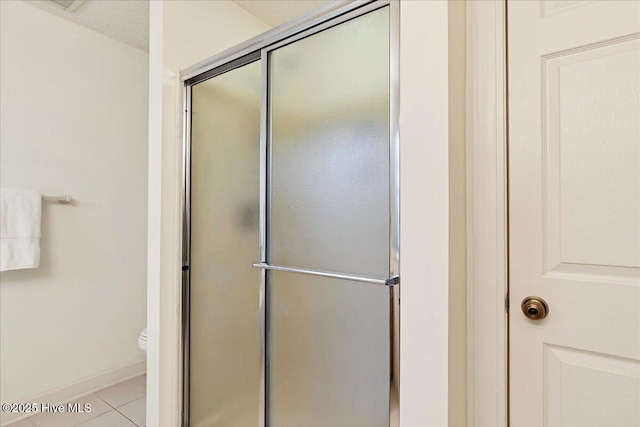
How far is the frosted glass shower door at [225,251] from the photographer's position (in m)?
1.46

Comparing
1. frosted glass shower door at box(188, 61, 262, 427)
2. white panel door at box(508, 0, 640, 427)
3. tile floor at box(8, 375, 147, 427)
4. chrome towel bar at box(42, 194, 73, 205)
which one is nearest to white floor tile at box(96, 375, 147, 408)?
tile floor at box(8, 375, 147, 427)

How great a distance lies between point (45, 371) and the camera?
2.03 metres

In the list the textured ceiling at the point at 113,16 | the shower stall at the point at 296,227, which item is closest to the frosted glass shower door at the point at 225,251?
the shower stall at the point at 296,227

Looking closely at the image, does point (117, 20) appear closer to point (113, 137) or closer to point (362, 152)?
point (113, 137)

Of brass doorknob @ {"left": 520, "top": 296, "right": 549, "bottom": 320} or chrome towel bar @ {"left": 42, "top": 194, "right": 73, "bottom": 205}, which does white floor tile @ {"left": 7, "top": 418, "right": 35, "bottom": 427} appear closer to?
chrome towel bar @ {"left": 42, "top": 194, "right": 73, "bottom": 205}

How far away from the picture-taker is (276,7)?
2.00 m

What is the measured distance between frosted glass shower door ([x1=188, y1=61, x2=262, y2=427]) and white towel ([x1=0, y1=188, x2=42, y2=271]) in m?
1.03

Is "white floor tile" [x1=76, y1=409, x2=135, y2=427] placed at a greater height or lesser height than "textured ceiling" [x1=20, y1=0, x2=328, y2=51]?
lesser

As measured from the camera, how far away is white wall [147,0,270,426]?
164 cm

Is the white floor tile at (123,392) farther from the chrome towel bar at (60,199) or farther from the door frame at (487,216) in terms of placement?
the door frame at (487,216)

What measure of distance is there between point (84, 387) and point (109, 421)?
1.45 feet

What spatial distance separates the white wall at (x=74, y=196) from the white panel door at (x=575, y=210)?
2480 millimetres

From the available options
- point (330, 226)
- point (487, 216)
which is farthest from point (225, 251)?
point (487, 216)

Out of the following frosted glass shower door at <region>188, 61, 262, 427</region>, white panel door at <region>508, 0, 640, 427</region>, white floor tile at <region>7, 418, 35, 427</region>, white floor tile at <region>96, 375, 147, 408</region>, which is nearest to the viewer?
white panel door at <region>508, 0, 640, 427</region>
